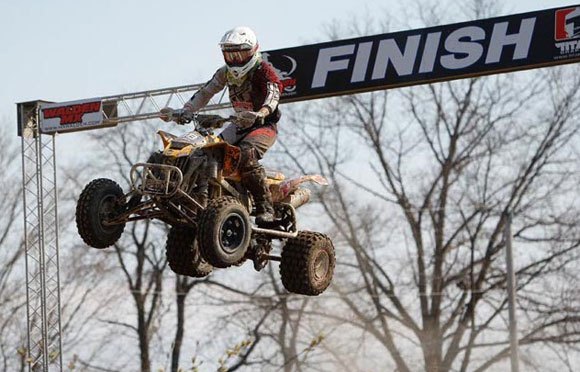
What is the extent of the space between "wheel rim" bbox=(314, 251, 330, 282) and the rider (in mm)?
797

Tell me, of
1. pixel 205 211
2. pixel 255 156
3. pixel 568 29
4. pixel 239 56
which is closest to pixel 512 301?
pixel 568 29

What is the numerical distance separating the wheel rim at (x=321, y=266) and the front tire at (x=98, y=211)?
78.8 inches

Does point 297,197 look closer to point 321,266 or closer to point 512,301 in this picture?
point 321,266

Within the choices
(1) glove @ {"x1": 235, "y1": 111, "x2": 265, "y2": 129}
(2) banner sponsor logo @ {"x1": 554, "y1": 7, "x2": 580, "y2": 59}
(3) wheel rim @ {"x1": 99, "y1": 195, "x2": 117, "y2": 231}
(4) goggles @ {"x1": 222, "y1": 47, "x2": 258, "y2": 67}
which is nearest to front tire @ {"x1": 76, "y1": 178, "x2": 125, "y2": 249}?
(3) wheel rim @ {"x1": 99, "y1": 195, "x2": 117, "y2": 231}

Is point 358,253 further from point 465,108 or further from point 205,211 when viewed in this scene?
point 205,211

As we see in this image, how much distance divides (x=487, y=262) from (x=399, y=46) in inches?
545

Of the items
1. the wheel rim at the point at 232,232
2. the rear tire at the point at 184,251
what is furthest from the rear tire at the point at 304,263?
the wheel rim at the point at 232,232

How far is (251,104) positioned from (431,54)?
5537 mm

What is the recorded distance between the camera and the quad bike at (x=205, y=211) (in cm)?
1197

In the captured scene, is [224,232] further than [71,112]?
No

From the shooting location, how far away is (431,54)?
17.8m

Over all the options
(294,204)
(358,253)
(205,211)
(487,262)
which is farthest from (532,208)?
(205,211)

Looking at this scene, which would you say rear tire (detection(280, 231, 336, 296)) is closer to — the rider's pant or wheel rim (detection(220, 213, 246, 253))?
the rider's pant

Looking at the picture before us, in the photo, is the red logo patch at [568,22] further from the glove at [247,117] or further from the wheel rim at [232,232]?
the wheel rim at [232,232]
